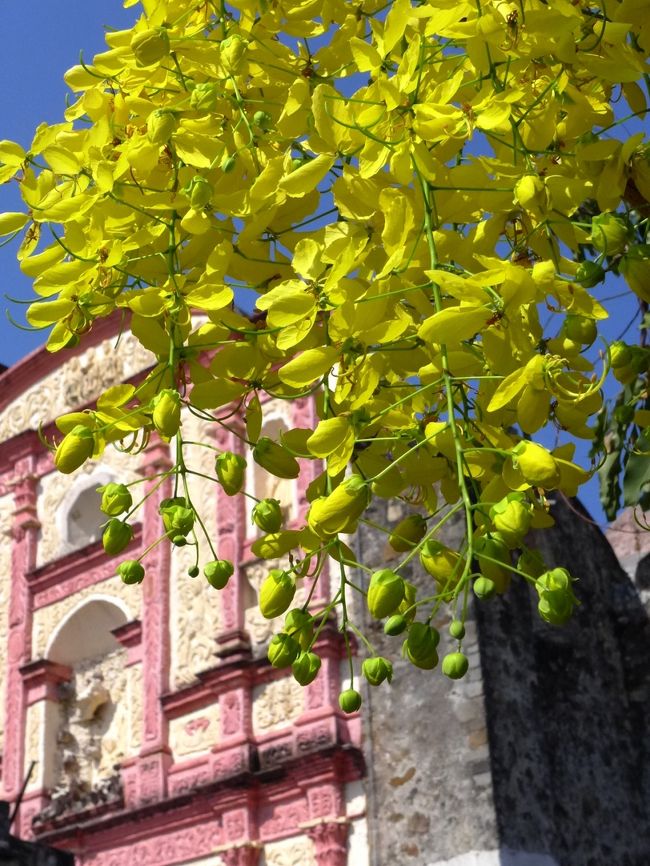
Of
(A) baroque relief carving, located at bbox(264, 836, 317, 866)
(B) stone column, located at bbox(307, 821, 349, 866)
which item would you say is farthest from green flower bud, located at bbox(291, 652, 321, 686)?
(A) baroque relief carving, located at bbox(264, 836, 317, 866)

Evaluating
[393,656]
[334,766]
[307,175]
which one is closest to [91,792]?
[334,766]

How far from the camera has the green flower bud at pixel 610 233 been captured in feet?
5.24

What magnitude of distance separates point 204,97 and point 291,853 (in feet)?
23.3

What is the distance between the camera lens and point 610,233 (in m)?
1.60

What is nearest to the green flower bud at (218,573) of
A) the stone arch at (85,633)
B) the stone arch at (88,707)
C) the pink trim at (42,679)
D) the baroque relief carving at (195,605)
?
the baroque relief carving at (195,605)

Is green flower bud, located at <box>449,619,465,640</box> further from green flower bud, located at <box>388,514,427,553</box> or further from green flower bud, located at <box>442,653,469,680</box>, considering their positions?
green flower bud, located at <box>388,514,427,553</box>

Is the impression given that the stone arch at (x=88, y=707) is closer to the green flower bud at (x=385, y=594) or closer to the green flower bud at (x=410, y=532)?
the green flower bud at (x=410, y=532)

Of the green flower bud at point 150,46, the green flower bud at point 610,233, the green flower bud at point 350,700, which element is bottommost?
the green flower bud at point 350,700

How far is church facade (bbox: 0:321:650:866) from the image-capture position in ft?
20.6

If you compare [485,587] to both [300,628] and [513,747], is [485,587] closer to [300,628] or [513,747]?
[300,628]

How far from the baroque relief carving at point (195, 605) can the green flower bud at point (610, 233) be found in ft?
25.2

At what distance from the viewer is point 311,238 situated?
1719mm

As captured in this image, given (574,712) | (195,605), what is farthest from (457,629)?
(195,605)

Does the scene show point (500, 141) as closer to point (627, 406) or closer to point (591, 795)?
point (627, 406)
